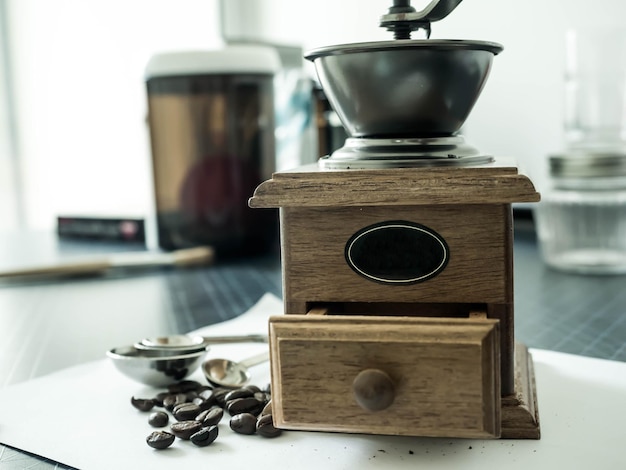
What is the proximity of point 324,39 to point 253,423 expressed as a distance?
1.41 meters

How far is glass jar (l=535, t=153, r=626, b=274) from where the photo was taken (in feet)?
4.12

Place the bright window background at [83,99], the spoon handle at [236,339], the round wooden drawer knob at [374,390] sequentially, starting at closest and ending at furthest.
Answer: the round wooden drawer knob at [374,390] → the spoon handle at [236,339] → the bright window background at [83,99]

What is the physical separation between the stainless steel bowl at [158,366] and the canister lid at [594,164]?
26.9 inches

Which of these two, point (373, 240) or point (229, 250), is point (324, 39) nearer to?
point (229, 250)

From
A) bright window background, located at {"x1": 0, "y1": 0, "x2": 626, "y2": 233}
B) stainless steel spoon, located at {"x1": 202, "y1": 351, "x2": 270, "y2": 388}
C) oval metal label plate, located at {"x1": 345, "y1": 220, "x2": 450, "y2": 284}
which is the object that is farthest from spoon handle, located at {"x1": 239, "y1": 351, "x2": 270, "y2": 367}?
bright window background, located at {"x1": 0, "y1": 0, "x2": 626, "y2": 233}

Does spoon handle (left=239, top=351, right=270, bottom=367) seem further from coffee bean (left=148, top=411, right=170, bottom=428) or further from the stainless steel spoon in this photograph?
coffee bean (left=148, top=411, right=170, bottom=428)

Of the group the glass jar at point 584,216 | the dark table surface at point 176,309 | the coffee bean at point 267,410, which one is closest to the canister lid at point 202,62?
the dark table surface at point 176,309

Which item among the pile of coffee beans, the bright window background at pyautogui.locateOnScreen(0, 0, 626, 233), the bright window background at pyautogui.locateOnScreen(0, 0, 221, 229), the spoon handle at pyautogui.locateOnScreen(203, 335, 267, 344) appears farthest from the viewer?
the bright window background at pyautogui.locateOnScreen(0, 0, 221, 229)

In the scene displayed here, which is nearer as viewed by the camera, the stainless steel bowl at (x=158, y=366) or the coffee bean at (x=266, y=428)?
the coffee bean at (x=266, y=428)

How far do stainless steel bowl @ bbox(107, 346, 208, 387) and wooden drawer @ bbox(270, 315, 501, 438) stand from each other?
0.79 ft

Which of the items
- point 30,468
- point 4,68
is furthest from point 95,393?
point 4,68

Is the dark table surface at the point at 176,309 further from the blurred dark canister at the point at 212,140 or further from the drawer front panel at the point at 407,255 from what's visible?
the drawer front panel at the point at 407,255

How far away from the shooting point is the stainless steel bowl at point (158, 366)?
794mm

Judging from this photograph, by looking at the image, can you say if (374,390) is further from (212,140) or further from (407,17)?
(212,140)
